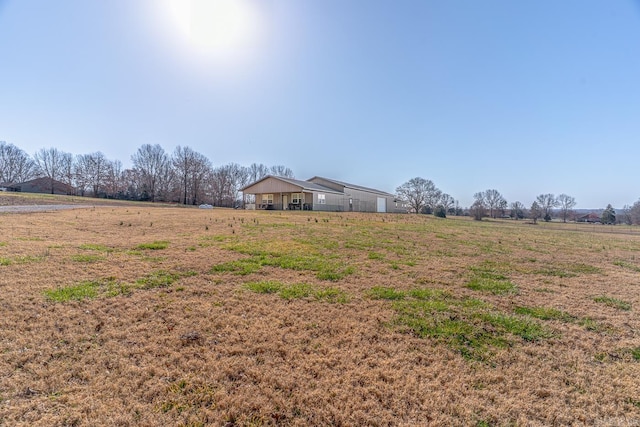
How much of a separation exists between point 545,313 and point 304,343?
413 cm

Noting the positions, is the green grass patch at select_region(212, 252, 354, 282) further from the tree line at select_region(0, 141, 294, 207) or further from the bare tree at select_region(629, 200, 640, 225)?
the bare tree at select_region(629, 200, 640, 225)

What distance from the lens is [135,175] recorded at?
56.7m

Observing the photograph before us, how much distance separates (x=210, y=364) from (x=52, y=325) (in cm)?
243

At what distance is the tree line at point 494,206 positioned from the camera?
57.2 m

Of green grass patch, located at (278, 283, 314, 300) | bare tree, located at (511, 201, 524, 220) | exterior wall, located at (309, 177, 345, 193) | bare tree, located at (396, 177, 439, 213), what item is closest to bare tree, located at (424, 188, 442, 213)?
bare tree, located at (396, 177, 439, 213)

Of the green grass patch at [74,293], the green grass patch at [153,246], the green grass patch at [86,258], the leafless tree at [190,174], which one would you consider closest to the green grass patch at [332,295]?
the green grass patch at [74,293]

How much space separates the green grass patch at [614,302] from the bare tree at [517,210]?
75070 millimetres

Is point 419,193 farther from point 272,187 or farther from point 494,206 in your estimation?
point 272,187

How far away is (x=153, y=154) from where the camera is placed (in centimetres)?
5969

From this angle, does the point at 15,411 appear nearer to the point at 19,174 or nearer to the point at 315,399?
the point at 315,399

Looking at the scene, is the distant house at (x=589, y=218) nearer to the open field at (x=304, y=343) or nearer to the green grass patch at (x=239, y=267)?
the open field at (x=304, y=343)

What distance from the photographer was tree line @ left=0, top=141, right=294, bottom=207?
5506cm

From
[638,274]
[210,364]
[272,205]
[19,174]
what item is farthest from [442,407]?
[19,174]

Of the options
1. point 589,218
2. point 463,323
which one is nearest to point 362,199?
point 463,323
